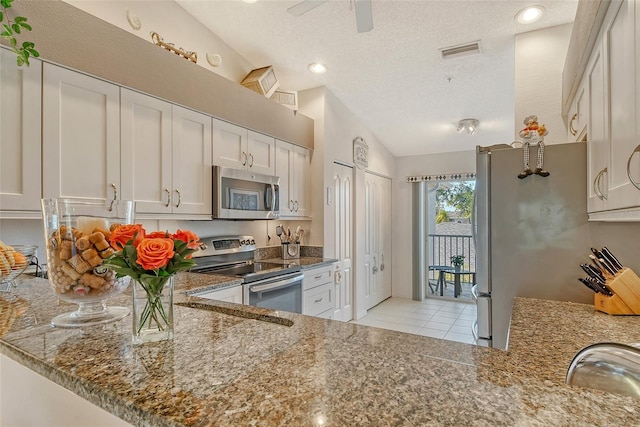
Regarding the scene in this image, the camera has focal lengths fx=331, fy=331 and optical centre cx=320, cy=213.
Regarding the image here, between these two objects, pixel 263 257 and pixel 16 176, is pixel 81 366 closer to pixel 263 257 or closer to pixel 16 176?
pixel 16 176

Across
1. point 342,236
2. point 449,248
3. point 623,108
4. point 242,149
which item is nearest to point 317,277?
point 342,236

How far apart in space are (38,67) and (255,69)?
6.59 ft

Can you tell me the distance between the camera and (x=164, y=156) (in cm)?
231

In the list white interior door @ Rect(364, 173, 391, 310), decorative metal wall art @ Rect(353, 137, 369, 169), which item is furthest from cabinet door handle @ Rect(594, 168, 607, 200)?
white interior door @ Rect(364, 173, 391, 310)

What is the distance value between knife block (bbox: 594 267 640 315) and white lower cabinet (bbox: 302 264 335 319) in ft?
7.26

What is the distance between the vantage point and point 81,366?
708 millimetres

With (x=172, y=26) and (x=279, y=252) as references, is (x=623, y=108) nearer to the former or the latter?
(x=172, y=26)

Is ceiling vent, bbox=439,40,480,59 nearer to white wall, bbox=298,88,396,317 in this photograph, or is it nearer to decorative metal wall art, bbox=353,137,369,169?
white wall, bbox=298,88,396,317

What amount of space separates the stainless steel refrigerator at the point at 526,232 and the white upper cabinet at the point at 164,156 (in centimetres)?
199

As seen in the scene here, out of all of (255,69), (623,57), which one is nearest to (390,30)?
(255,69)

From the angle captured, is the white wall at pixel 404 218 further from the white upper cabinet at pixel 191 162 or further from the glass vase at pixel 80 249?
the glass vase at pixel 80 249

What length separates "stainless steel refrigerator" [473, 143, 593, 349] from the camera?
1780mm

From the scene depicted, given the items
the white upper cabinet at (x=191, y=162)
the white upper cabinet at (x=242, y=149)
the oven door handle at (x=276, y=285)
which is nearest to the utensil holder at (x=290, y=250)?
the oven door handle at (x=276, y=285)

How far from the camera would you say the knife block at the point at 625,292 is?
54.1 inches
